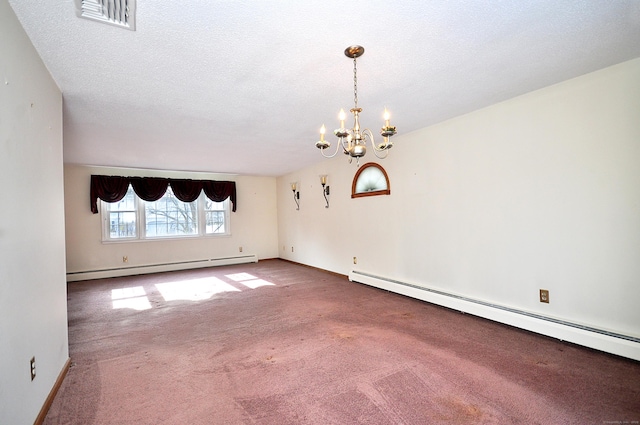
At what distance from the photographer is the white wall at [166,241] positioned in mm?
5621

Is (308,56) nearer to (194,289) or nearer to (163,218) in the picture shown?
(194,289)

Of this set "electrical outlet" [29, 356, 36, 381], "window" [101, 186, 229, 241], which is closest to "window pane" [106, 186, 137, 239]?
"window" [101, 186, 229, 241]

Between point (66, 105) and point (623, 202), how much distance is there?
4.95 meters

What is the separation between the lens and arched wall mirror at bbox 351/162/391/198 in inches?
179

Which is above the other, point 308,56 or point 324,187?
point 308,56

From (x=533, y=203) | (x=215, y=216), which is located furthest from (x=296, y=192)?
(x=533, y=203)

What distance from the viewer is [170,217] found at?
659 cm

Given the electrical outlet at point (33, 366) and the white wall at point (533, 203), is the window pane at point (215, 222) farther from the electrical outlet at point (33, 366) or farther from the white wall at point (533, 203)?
the electrical outlet at point (33, 366)

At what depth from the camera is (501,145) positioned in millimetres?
3068

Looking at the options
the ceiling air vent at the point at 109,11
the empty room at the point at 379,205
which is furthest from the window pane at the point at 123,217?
the ceiling air vent at the point at 109,11

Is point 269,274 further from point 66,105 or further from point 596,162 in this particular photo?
point 596,162

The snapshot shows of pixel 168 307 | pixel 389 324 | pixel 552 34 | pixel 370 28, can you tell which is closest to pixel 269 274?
pixel 168 307

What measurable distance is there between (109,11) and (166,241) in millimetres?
5675

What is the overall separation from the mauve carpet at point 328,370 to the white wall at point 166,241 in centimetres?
233
